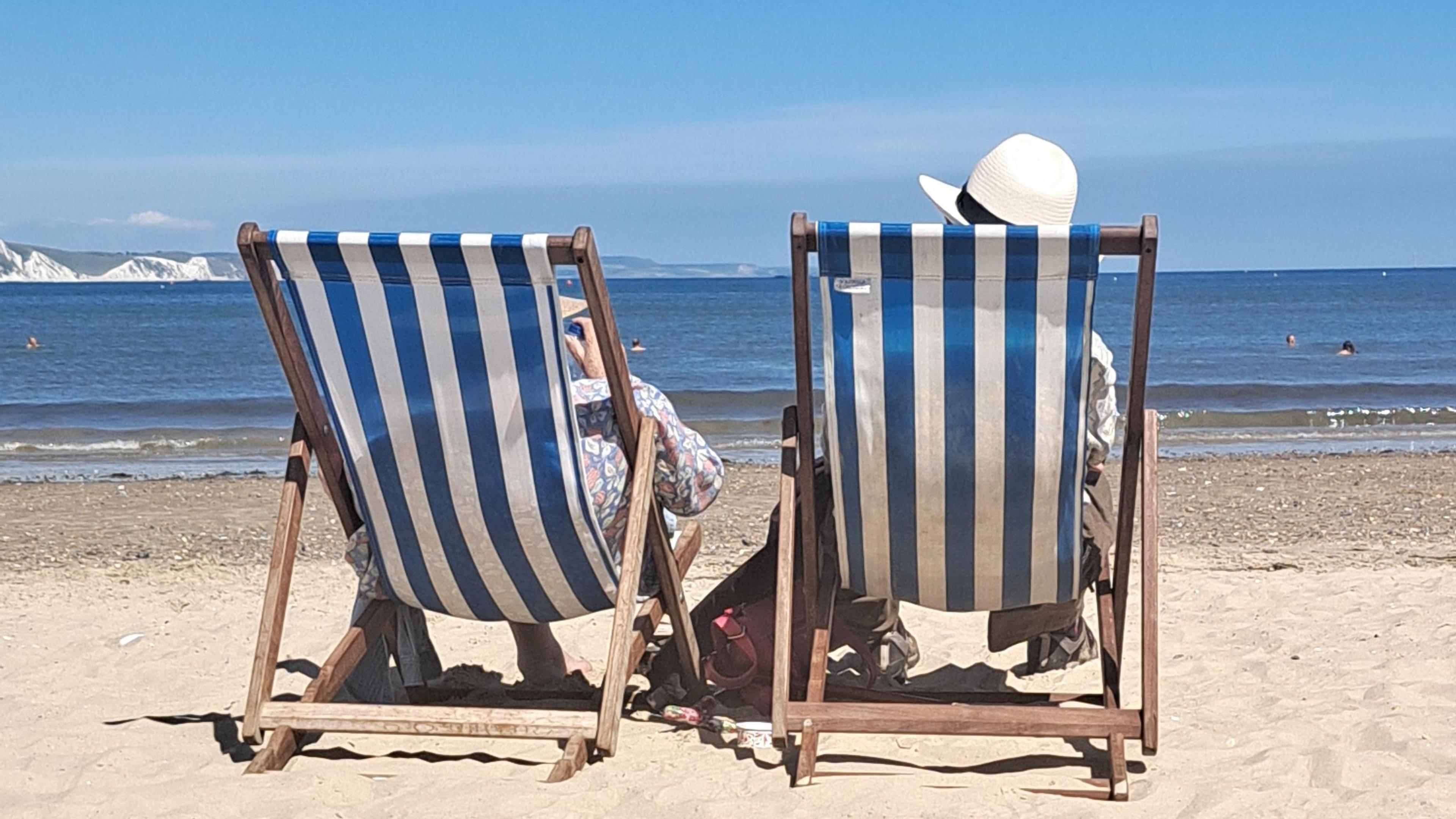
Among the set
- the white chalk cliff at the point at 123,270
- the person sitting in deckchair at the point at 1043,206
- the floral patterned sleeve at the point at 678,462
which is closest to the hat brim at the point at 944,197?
the person sitting in deckchair at the point at 1043,206

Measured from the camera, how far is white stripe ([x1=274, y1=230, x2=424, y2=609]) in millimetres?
2961

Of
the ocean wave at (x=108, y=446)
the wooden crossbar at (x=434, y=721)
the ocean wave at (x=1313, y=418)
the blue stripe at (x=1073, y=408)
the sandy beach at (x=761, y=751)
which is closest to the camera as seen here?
the blue stripe at (x=1073, y=408)

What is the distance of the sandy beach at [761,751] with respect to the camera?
3016 millimetres

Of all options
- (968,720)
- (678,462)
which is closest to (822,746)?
(968,720)

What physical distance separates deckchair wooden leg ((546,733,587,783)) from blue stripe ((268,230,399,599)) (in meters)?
0.63

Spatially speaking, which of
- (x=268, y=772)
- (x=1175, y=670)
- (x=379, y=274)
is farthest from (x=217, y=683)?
(x=1175, y=670)

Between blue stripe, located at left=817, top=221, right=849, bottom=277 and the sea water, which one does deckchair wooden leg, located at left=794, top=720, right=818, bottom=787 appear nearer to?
blue stripe, located at left=817, top=221, right=849, bottom=277

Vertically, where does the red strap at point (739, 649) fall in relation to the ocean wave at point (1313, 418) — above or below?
above

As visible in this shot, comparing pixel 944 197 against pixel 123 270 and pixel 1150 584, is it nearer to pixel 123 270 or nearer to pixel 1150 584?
pixel 1150 584

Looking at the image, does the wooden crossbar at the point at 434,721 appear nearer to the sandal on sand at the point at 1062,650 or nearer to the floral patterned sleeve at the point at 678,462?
the floral patterned sleeve at the point at 678,462

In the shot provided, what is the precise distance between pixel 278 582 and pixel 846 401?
4.48 ft

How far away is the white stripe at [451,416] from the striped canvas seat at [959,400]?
30.7 inches

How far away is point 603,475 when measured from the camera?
130 inches

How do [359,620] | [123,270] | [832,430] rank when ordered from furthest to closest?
[123,270]
[359,620]
[832,430]
